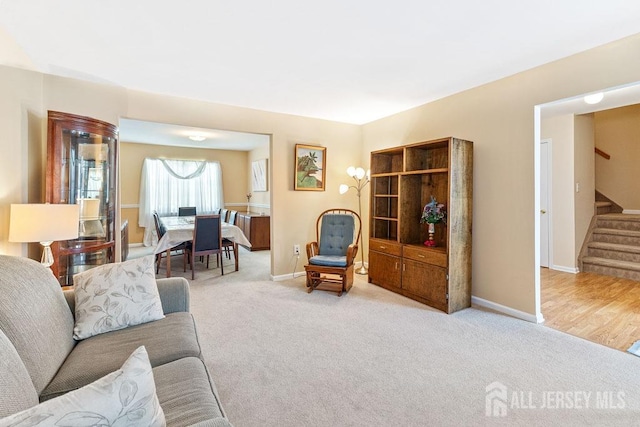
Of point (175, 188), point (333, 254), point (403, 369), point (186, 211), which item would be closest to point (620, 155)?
point (333, 254)

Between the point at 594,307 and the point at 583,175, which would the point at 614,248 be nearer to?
the point at 583,175

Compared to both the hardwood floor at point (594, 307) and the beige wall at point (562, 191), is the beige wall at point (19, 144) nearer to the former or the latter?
the hardwood floor at point (594, 307)

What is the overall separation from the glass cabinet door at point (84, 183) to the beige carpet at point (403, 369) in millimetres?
1193

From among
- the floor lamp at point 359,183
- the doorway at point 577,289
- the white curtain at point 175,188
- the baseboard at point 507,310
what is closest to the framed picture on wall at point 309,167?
the floor lamp at point 359,183

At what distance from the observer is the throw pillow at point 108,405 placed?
0.70m

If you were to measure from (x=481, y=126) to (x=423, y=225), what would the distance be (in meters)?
1.38

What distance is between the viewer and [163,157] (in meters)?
7.52

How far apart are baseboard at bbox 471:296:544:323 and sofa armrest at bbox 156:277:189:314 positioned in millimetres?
3059

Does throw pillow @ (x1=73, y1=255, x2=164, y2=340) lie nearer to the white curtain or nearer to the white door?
the white door

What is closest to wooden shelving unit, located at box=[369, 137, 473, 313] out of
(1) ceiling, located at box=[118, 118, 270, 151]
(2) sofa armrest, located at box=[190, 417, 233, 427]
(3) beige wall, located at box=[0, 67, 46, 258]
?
(1) ceiling, located at box=[118, 118, 270, 151]

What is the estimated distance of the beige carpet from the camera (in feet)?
5.81

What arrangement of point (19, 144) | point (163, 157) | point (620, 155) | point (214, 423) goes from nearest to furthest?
→ point (214, 423) < point (19, 144) < point (620, 155) < point (163, 157)

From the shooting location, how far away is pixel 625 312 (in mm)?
3141

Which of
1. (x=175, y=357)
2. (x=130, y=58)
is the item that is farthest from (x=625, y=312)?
(x=130, y=58)
